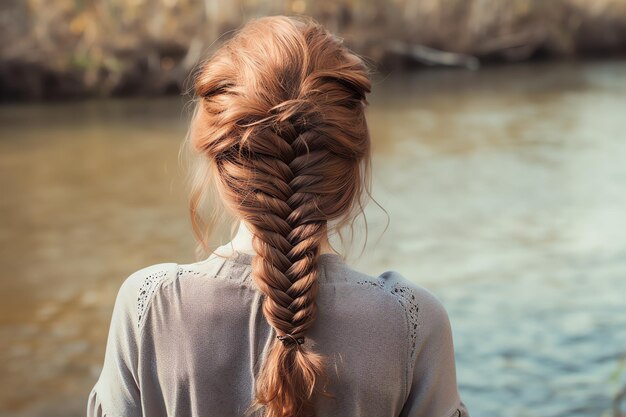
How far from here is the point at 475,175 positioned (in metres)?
8.15

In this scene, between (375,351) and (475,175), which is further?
(475,175)

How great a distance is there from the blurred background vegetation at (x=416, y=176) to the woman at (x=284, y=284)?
707 mm

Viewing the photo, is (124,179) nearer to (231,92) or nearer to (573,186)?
(573,186)

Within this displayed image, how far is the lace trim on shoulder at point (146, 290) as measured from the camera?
1327 mm

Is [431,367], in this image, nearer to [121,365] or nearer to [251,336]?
[251,336]

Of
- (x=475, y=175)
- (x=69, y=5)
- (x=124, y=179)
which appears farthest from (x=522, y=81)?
(x=124, y=179)

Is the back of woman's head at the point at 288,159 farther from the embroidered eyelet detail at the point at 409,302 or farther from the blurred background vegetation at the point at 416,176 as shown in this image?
the blurred background vegetation at the point at 416,176

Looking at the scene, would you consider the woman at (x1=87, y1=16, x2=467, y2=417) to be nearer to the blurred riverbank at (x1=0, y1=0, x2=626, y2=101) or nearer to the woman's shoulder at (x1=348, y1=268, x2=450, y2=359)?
the woman's shoulder at (x1=348, y1=268, x2=450, y2=359)

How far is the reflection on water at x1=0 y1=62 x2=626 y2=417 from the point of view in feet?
15.0

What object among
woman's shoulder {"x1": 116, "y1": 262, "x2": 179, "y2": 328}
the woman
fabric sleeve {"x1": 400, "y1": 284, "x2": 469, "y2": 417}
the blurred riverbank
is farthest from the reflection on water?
woman's shoulder {"x1": 116, "y1": 262, "x2": 179, "y2": 328}

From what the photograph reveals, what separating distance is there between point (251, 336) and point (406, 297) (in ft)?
0.73

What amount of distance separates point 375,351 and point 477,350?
140 inches

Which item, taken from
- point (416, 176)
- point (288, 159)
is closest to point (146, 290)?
point (288, 159)

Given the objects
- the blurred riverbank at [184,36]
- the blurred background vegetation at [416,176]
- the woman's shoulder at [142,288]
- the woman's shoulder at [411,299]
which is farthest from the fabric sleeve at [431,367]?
the blurred riverbank at [184,36]
